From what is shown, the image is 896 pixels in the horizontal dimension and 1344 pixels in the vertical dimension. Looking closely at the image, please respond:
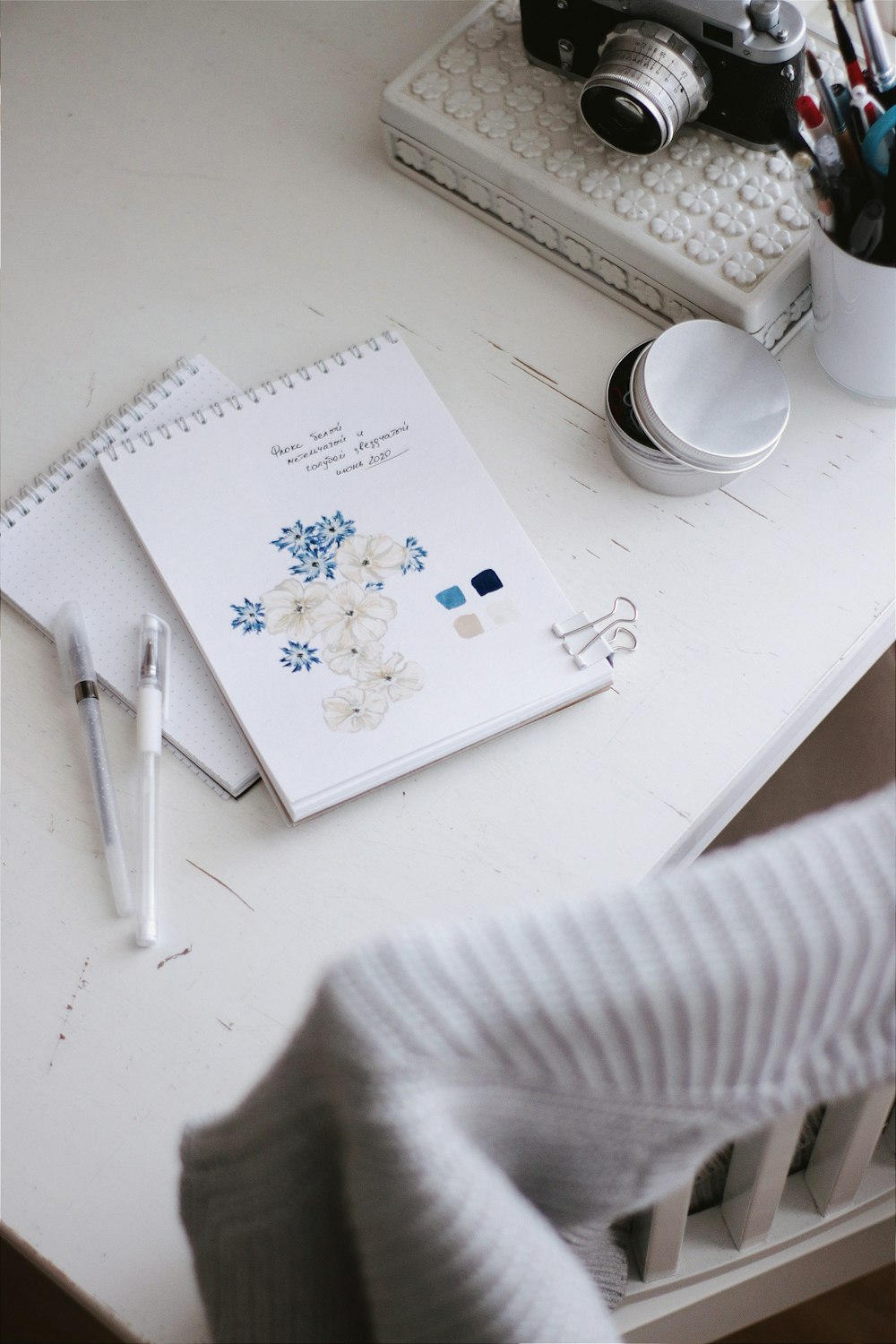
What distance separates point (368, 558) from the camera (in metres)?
0.63

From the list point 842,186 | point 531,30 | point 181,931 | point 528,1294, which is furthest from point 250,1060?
point 531,30

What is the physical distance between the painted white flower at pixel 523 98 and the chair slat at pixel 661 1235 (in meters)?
0.64

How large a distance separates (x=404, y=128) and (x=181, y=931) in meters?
0.54

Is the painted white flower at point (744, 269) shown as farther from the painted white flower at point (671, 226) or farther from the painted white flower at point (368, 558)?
the painted white flower at point (368, 558)

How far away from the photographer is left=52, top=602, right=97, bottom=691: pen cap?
602 mm

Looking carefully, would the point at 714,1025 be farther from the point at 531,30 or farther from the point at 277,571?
the point at 531,30

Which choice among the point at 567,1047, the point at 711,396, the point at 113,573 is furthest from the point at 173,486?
the point at 567,1047

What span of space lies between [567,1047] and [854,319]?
19.2 inches

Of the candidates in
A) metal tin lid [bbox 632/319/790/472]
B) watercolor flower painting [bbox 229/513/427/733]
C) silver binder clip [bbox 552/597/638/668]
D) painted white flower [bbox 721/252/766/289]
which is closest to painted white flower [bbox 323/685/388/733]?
watercolor flower painting [bbox 229/513/427/733]

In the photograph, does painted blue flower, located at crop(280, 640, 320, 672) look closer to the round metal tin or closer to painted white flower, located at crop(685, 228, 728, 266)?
the round metal tin

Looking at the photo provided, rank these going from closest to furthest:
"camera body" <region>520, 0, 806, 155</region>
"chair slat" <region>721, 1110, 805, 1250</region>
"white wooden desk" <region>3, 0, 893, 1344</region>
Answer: "chair slat" <region>721, 1110, 805, 1250</region> → "white wooden desk" <region>3, 0, 893, 1344</region> → "camera body" <region>520, 0, 806, 155</region>

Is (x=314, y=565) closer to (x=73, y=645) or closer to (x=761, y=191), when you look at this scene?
(x=73, y=645)

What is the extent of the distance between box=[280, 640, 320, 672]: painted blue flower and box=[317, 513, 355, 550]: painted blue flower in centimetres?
6

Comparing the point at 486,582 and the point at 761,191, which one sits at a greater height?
the point at 761,191
